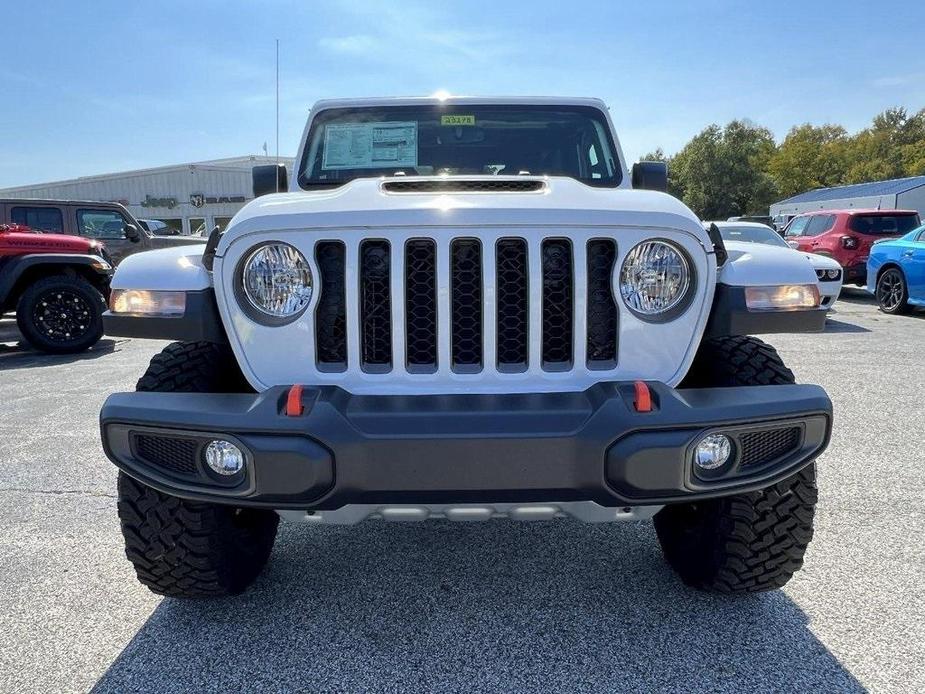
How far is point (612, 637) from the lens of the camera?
2.07 metres

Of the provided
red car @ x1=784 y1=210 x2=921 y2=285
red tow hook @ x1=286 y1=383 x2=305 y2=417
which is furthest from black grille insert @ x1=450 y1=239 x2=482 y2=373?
red car @ x1=784 y1=210 x2=921 y2=285

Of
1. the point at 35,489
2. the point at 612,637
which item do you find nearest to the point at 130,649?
the point at 612,637

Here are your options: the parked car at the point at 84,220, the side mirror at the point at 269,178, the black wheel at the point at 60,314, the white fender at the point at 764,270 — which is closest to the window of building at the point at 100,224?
the parked car at the point at 84,220

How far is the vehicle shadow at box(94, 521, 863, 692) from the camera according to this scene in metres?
1.89

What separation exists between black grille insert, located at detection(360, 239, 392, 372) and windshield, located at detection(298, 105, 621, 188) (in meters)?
1.40

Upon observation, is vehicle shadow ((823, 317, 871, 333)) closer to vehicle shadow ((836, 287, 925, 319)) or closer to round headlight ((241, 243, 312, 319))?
vehicle shadow ((836, 287, 925, 319))

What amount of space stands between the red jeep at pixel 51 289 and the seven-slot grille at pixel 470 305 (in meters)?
6.90

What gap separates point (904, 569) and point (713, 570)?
0.88 metres

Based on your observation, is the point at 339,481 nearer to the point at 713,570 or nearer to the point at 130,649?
the point at 130,649

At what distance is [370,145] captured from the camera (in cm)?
322

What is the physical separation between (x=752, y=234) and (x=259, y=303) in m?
10.1

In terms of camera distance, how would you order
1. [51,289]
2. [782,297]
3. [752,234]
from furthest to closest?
[752,234]
[51,289]
[782,297]

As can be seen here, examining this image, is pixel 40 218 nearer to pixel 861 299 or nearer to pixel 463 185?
pixel 463 185

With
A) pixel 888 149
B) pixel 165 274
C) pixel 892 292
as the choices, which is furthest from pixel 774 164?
pixel 165 274
